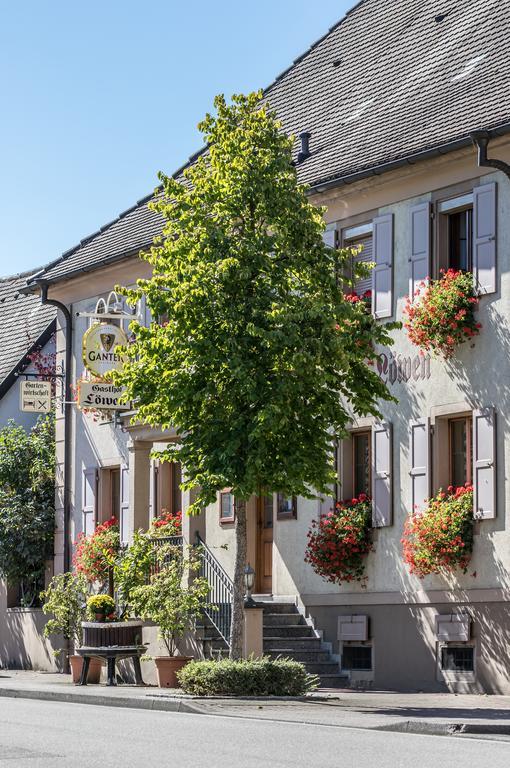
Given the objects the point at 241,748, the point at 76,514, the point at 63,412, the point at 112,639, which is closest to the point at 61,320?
the point at 63,412

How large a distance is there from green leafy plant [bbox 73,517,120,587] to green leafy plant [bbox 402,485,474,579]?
7.35 meters

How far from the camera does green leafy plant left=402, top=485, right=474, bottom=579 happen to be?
20625 mm

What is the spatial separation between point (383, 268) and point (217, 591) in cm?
543

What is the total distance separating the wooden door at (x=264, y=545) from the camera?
2570 centimetres

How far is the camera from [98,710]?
18.0 metres

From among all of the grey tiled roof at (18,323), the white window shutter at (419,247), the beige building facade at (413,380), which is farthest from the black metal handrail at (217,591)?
the grey tiled roof at (18,323)

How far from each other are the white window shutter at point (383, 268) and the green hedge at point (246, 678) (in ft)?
19.2

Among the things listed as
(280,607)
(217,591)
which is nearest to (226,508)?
(280,607)

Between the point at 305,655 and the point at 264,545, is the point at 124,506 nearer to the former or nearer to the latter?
the point at 264,545

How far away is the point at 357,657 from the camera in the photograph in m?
23.0

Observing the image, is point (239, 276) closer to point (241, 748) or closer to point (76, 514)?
point (241, 748)

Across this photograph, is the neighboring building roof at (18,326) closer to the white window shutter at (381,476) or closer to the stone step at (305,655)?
the stone step at (305,655)

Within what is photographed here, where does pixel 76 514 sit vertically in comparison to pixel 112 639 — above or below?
above

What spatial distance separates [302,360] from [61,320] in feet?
43.7
